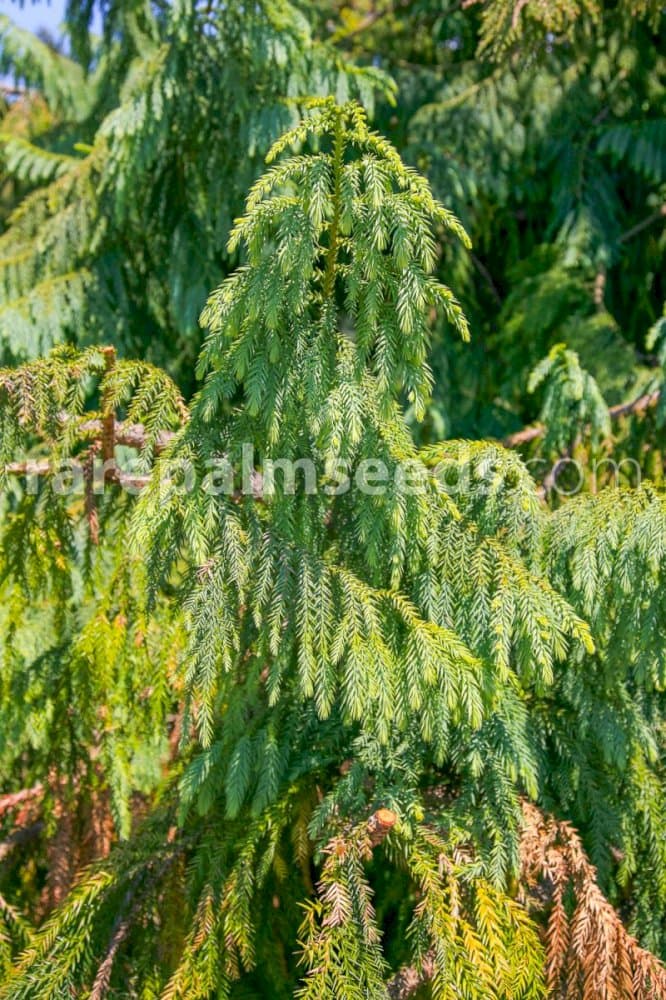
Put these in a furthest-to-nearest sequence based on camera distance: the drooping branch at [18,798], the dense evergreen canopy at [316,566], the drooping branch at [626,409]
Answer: the drooping branch at [626,409] → the drooping branch at [18,798] → the dense evergreen canopy at [316,566]

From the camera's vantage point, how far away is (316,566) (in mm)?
1953

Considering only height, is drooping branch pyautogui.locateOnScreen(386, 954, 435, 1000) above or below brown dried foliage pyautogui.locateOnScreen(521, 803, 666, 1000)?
below

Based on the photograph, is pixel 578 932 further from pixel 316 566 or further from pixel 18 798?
pixel 18 798

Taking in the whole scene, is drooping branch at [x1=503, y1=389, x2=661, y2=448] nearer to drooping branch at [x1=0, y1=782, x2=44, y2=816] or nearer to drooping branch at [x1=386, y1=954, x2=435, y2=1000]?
drooping branch at [x1=386, y1=954, x2=435, y2=1000]

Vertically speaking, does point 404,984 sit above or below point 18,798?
below

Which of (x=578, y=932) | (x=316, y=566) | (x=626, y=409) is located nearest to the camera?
(x=316, y=566)

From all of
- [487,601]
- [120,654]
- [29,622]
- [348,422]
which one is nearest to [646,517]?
[487,601]

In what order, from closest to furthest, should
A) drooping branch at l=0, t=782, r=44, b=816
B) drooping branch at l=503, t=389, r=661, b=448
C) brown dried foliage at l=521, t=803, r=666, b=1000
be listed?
brown dried foliage at l=521, t=803, r=666, b=1000 → drooping branch at l=0, t=782, r=44, b=816 → drooping branch at l=503, t=389, r=661, b=448

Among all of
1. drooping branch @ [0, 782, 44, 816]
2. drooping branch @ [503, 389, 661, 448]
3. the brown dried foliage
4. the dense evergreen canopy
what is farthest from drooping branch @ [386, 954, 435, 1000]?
drooping branch @ [503, 389, 661, 448]

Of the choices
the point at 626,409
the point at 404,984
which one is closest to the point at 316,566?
the point at 404,984

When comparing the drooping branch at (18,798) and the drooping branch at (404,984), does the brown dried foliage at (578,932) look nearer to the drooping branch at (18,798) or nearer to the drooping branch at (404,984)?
the drooping branch at (404,984)

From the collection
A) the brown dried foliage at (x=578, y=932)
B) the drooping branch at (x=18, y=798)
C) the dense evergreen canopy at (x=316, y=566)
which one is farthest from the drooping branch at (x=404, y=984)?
the drooping branch at (x=18, y=798)

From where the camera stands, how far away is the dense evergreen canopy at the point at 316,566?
185cm

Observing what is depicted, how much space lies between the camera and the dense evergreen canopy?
1.85 meters
